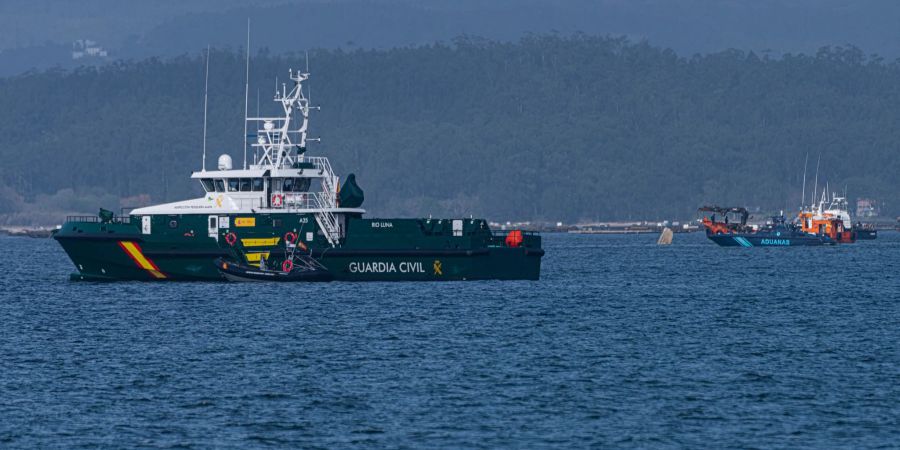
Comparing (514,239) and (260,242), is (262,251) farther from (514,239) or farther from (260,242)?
(514,239)

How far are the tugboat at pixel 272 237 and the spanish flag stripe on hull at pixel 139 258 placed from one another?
44mm

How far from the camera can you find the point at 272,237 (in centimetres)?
6259

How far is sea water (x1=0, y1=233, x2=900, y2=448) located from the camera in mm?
31031

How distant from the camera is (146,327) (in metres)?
48.8

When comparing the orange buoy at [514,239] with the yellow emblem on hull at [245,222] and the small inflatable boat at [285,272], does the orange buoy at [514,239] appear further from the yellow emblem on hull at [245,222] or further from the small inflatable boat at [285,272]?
the yellow emblem on hull at [245,222]

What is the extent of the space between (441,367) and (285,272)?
24077 mm

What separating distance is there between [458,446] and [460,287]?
34828mm

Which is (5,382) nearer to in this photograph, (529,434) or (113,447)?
(113,447)

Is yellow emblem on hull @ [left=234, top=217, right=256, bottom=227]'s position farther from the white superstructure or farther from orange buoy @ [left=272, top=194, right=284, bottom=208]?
orange buoy @ [left=272, top=194, right=284, bottom=208]

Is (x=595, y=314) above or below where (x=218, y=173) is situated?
below

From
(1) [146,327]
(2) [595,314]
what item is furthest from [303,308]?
(2) [595,314]

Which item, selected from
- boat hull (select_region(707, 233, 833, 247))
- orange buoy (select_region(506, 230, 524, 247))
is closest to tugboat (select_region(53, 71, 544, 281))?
orange buoy (select_region(506, 230, 524, 247))

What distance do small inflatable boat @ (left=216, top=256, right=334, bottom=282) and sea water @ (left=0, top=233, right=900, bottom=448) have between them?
70 cm

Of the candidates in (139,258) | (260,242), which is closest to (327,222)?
(260,242)
